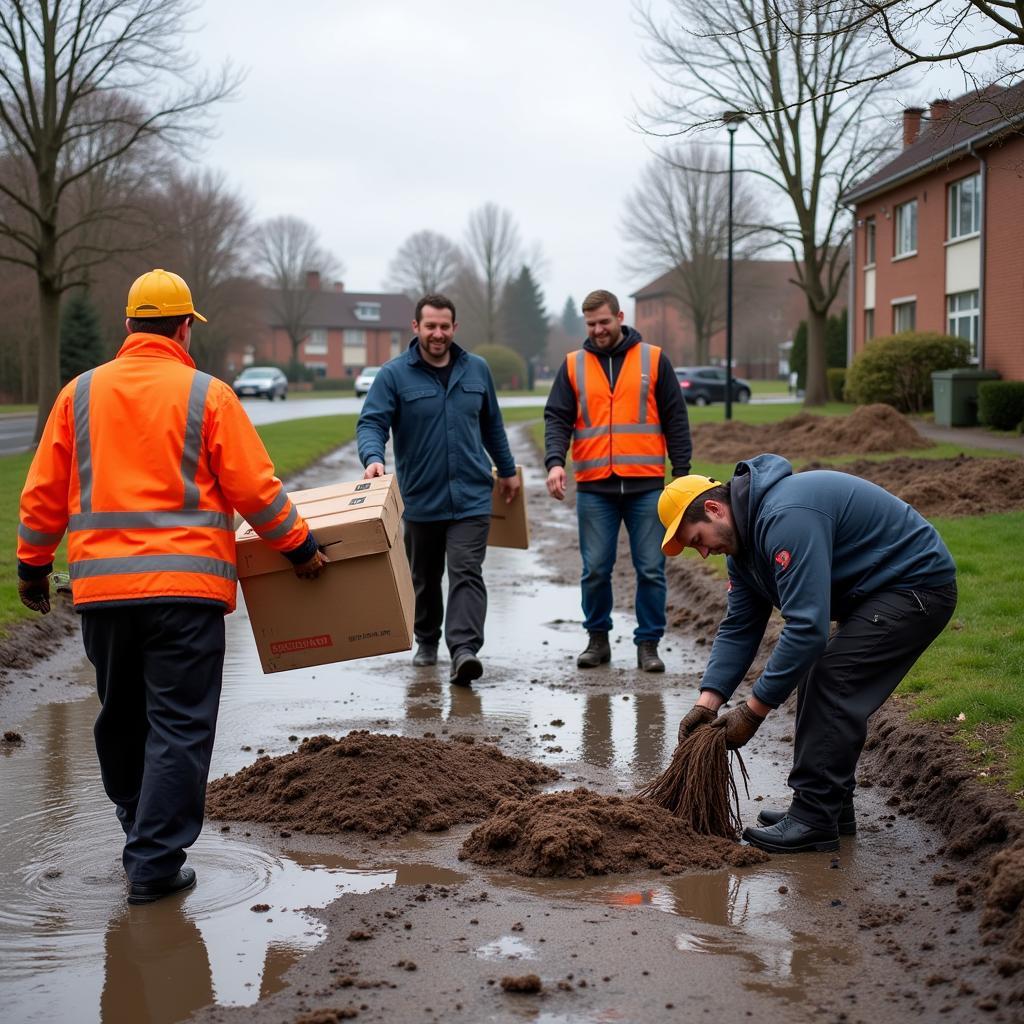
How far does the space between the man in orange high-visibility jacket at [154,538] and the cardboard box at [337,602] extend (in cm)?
70

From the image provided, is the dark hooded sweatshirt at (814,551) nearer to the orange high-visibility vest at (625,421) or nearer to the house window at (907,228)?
the orange high-visibility vest at (625,421)

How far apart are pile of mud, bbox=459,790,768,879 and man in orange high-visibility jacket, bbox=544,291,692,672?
10.6 feet

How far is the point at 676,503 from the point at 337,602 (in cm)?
152

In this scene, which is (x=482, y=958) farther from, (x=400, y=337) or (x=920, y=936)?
(x=400, y=337)

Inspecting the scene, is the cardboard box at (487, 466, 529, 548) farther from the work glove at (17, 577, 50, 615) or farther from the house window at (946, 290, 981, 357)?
the house window at (946, 290, 981, 357)

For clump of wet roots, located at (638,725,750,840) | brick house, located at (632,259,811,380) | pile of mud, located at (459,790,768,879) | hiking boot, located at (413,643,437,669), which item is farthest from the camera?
brick house, located at (632,259,811,380)

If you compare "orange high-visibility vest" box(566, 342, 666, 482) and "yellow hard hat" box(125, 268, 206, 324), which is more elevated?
"yellow hard hat" box(125, 268, 206, 324)

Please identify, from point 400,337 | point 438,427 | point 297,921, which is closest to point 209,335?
point 400,337

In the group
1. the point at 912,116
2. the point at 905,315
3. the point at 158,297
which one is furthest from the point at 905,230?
the point at 158,297

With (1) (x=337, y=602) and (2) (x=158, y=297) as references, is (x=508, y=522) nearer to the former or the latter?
(1) (x=337, y=602)

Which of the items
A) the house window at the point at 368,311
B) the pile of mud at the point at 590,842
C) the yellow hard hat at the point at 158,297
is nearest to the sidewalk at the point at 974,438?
the pile of mud at the point at 590,842

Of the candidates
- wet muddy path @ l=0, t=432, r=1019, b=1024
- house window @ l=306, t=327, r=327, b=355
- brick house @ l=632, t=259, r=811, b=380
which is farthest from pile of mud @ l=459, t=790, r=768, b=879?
house window @ l=306, t=327, r=327, b=355

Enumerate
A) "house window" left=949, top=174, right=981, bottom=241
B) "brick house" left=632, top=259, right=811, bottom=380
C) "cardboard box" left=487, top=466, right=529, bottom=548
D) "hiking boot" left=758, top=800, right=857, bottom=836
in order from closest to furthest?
"hiking boot" left=758, top=800, right=857, bottom=836
"cardboard box" left=487, top=466, right=529, bottom=548
"house window" left=949, top=174, right=981, bottom=241
"brick house" left=632, top=259, right=811, bottom=380

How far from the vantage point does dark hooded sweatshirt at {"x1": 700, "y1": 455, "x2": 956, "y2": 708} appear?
15.2 ft
